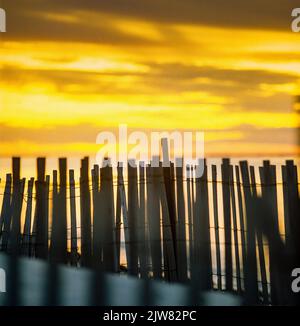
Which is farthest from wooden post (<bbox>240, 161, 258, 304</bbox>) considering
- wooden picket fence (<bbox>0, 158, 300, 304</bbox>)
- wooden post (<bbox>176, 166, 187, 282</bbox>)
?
wooden post (<bbox>176, 166, 187, 282</bbox>)

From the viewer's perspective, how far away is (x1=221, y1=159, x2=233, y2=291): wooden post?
4.31m

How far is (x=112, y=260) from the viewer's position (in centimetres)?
432

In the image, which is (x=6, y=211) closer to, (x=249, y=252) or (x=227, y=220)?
(x=227, y=220)

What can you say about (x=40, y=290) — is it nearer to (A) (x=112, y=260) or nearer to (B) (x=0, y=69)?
(A) (x=112, y=260)

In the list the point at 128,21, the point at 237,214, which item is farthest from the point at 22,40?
the point at 237,214

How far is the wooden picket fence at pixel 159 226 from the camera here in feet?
14.1

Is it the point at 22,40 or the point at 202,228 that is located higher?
the point at 22,40

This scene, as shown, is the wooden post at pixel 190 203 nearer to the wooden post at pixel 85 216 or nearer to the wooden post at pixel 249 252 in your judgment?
the wooden post at pixel 249 252

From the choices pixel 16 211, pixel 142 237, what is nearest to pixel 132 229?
pixel 142 237

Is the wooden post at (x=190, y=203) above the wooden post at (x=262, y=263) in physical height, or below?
above

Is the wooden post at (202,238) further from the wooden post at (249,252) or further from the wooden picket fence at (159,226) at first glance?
the wooden post at (249,252)

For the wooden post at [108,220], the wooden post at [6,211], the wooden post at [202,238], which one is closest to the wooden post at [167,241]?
the wooden post at [202,238]

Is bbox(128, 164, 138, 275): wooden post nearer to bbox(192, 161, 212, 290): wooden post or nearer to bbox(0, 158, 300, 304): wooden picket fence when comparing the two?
bbox(0, 158, 300, 304): wooden picket fence

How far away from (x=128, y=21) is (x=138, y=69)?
0.97ft
